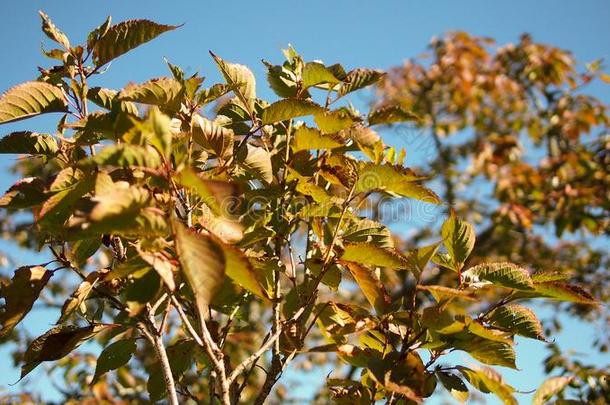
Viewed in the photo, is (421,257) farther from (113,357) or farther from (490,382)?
(113,357)

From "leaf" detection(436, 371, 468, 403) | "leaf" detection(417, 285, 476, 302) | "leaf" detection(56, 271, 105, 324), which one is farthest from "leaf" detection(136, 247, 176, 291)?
"leaf" detection(436, 371, 468, 403)

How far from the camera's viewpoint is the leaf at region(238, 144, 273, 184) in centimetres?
132

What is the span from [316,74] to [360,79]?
17cm

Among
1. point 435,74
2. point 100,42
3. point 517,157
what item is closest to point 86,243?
point 100,42

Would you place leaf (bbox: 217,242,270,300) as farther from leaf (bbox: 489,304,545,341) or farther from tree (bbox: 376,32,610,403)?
tree (bbox: 376,32,610,403)

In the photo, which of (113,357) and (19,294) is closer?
(19,294)

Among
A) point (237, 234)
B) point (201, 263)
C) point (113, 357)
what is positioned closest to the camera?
point (201, 263)

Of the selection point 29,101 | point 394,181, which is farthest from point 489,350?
point 29,101

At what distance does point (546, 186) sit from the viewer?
745cm

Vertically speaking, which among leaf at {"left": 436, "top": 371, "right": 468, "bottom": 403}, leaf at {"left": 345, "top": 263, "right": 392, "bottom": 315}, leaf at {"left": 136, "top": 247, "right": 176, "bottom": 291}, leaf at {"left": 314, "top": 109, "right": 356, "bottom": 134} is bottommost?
leaf at {"left": 136, "top": 247, "right": 176, "bottom": 291}

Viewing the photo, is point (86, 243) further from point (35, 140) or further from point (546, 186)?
point (546, 186)

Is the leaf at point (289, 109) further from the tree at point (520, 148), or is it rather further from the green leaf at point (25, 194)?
the tree at point (520, 148)

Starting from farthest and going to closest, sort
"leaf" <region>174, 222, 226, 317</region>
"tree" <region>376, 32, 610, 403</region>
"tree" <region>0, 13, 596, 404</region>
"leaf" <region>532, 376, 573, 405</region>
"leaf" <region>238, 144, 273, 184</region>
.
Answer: "tree" <region>376, 32, 610, 403</region> → "leaf" <region>532, 376, 573, 405</region> → "leaf" <region>238, 144, 273, 184</region> → "tree" <region>0, 13, 596, 404</region> → "leaf" <region>174, 222, 226, 317</region>

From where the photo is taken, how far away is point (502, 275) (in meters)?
1.17
